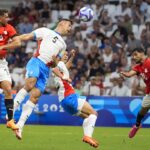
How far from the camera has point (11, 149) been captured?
41.3 ft

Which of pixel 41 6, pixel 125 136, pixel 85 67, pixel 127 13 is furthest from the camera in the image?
pixel 41 6

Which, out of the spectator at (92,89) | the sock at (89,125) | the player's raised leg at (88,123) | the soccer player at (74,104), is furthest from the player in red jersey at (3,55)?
the spectator at (92,89)

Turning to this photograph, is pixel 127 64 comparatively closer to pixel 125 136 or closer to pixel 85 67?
pixel 85 67

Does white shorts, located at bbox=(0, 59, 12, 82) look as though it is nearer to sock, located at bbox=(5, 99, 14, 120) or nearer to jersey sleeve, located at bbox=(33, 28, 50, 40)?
sock, located at bbox=(5, 99, 14, 120)

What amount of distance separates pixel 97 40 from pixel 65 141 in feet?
34.1

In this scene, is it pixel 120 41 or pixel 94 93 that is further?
pixel 120 41

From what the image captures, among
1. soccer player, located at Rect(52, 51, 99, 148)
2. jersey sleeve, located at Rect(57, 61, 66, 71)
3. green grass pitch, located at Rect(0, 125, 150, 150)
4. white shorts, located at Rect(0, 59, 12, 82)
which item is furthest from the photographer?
white shorts, located at Rect(0, 59, 12, 82)

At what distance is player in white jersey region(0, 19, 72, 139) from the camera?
42.8 feet

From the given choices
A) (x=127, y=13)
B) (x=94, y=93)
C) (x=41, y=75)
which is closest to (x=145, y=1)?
(x=127, y=13)

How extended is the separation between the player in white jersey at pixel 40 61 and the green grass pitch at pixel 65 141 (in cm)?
80

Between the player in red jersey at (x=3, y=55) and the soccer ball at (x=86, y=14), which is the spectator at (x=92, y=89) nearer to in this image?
the soccer ball at (x=86, y=14)

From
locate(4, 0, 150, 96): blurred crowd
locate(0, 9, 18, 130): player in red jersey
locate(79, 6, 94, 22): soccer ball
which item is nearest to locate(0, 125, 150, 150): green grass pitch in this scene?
locate(0, 9, 18, 130): player in red jersey

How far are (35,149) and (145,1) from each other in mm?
14227

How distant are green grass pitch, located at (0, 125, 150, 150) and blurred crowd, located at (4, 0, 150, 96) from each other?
14.7ft
